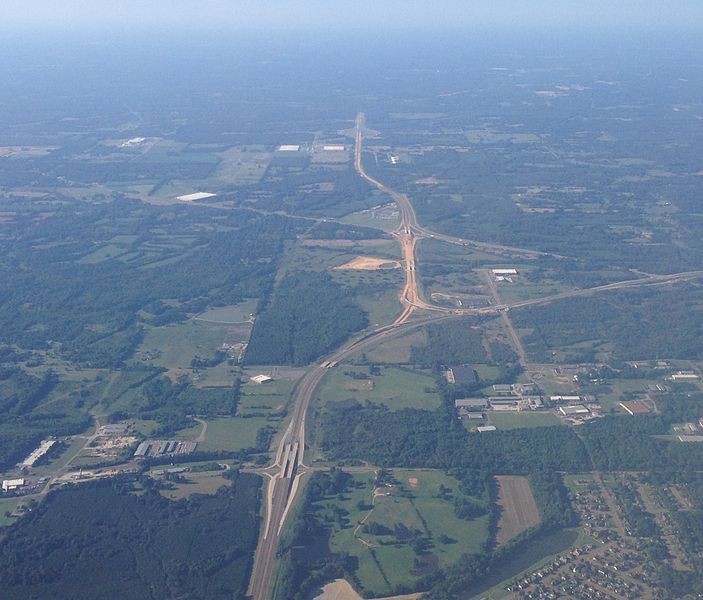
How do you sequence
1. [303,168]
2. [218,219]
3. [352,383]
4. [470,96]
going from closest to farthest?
[352,383], [218,219], [303,168], [470,96]

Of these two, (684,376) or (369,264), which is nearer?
(684,376)

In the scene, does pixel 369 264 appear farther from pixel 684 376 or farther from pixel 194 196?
pixel 194 196

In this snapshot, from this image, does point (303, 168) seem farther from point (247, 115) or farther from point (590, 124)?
point (590, 124)

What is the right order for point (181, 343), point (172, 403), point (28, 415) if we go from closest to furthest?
1. point (28, 415)
2. point (172, 403)
3. point (181, 343)

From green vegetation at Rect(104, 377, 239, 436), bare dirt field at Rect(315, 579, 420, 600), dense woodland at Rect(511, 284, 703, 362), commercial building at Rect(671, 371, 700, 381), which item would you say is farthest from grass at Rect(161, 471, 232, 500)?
commercial building at Rect(671, 371, 700, 381)

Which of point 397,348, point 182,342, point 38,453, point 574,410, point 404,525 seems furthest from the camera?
point 182,342

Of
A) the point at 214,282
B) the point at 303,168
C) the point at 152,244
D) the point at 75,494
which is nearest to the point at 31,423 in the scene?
the point at 75,494

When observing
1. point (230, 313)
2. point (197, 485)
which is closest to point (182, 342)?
point (230, 313)

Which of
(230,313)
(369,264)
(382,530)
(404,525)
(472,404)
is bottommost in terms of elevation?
(369,264)
